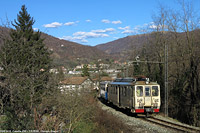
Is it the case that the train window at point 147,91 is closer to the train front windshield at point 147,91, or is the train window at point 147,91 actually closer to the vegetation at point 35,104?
the train front windshield at point 147,91

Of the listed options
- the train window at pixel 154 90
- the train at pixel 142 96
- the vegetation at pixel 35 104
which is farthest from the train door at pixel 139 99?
the vegetation at pixel 35 104

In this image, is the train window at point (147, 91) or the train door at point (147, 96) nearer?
the train door at point (147, 96)

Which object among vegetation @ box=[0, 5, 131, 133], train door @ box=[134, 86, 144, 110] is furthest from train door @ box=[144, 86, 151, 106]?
vegetation @ box=[0, 5, 131, 133]

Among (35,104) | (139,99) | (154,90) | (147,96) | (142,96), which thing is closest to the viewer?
(35,104)

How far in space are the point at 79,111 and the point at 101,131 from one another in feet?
5.51

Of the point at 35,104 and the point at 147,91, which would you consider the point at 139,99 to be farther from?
the point at 35,104

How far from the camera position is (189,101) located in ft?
82.0

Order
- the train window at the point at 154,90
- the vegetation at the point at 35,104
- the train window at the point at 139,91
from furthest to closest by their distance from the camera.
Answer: the train window at the point at 154,90 < the train window at the point at 139,91 < the vegetation at the point at 35,104

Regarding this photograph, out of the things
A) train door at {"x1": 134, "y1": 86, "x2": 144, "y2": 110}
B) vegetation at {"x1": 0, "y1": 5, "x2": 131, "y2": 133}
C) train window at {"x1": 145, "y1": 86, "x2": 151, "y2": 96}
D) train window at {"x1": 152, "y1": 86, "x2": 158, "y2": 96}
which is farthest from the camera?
train window at {"x1": 152, "y1": 86, "x2": 158, "y2": 96}

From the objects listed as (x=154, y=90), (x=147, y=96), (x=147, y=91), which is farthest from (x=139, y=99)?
(x=154, y=90)

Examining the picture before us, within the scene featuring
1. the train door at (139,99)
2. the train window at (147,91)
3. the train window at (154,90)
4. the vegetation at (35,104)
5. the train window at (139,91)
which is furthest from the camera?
the train window at (154,90)

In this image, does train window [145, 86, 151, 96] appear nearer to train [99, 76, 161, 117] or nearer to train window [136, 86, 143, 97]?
train [99, 76, 161, 117]

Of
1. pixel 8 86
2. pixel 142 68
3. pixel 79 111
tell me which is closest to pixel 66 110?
pixel 79 111

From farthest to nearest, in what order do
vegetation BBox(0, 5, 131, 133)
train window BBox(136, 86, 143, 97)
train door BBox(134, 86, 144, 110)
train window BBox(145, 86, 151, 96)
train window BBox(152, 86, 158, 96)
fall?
train window BBox(152, 86, 158, 96)
train window BBox(145, 86, 151, 96)
train window BBox(136, 86, 143, 97)
train door BBox(134, 86, 144, 110)
vegetation BBox(0, 5, 131, 133)
